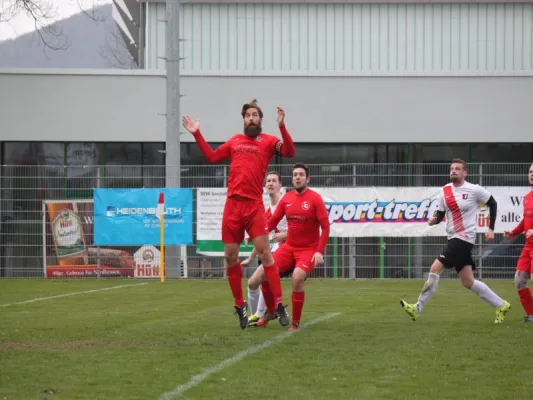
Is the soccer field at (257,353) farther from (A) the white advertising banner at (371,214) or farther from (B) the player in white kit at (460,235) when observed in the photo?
(A) the white advertising banner at (371,214)

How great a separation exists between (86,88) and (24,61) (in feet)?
78.7

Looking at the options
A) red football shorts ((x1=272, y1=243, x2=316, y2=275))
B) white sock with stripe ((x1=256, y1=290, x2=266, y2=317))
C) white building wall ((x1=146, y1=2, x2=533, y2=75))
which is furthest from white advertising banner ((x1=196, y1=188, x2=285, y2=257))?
red football shorts ((x1=272, y1=243, x2=316, y2=275))

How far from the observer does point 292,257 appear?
1276 centimetres

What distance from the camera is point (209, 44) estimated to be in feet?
110

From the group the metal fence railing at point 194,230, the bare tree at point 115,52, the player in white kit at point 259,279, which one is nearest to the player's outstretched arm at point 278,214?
the player in white kit at point 259,279

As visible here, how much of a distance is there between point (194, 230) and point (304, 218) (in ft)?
41.9

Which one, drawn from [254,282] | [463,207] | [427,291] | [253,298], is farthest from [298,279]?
[463,207]

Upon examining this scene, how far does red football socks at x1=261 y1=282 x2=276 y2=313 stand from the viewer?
12648mm

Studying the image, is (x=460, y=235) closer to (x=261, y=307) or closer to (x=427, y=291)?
(x=427, y=291)

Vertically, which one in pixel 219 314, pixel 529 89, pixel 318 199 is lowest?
pixel 219 314

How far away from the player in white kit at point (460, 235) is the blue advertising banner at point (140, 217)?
11840mm

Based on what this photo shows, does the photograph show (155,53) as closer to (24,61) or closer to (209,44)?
(209,44)

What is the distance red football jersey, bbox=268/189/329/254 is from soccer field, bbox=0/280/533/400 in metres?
0.97

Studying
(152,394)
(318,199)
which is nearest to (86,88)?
(318,199)
